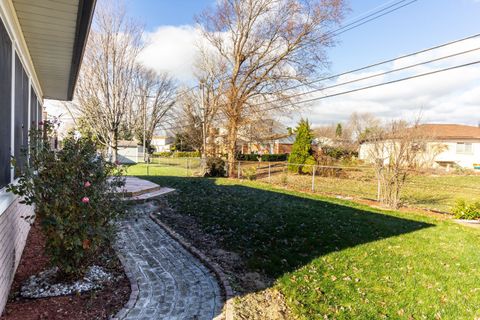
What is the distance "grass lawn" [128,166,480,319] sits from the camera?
3.26m

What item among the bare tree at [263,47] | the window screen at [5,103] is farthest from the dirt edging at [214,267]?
the bare tree at [263,47]

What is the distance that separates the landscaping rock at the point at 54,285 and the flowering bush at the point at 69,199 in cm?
14

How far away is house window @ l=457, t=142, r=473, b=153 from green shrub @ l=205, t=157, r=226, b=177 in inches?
955

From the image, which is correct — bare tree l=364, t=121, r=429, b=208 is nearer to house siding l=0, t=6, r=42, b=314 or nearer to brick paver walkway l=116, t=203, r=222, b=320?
brick paver walkway l=116, t=203, r=222, b=320

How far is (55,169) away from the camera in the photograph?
10.2ft

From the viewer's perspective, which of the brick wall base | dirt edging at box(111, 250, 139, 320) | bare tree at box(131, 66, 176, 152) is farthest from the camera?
bare tree at box(131, 66, 176, 152)

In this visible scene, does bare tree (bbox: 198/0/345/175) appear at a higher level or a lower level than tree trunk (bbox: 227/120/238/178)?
higher

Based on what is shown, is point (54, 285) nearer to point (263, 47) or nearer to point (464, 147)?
point (263, 47)

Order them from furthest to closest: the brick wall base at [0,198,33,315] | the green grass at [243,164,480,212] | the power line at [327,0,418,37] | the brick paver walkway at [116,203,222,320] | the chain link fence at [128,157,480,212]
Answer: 1. the chain link fence at [128,157,480,212]
2. the green grass at [243,164,480,212]
3. the power line at [327,0,418,37]
4. the brick paver walkway at [116,203,222,320]
5. the brick wall base at [0,198,33,315]

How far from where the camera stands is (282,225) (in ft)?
19.6

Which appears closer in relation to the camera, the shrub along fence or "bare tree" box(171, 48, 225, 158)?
the shrub along fence

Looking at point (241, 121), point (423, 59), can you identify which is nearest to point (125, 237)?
point (423, 59)

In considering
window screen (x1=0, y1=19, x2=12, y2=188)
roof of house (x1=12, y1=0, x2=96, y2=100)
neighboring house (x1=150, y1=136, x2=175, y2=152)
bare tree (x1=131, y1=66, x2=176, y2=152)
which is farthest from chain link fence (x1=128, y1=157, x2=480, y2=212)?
neighboring house (x1=150, y1=136, x2=175, y2=152)

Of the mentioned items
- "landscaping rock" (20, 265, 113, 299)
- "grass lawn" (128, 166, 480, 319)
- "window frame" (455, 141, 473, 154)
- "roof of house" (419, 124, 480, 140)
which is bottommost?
"grass lawn" (128, 166, 480, 319)
